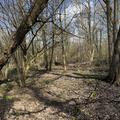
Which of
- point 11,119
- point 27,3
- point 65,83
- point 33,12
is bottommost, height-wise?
point 11,119

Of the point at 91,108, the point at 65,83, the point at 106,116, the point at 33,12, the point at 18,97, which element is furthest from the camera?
the point at 65,83

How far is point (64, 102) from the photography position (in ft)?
29.8

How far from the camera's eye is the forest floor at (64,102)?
7840 mm

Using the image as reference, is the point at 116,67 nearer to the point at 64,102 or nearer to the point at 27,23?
the point at 64,102

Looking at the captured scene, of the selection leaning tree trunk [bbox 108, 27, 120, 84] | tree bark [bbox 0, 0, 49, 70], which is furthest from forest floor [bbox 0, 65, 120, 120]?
tree bark [bbox 0, 0, 49, 70]

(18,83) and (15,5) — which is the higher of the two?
(15,5)

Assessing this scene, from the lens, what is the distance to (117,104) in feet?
27.7

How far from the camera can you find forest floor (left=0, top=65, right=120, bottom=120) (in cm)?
784

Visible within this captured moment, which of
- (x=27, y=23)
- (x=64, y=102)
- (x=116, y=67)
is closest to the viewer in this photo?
(x=27, y=23)

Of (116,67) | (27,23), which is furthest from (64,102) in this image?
(27,23)

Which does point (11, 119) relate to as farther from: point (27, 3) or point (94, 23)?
point (94, 23)

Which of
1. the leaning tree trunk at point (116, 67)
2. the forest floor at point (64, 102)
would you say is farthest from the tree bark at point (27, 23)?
the leaning tree trunk at point (116, 67)

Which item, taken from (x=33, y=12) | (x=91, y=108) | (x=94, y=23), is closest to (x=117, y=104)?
(x=91, y=108)

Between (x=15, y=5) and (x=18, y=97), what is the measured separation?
265 inches
